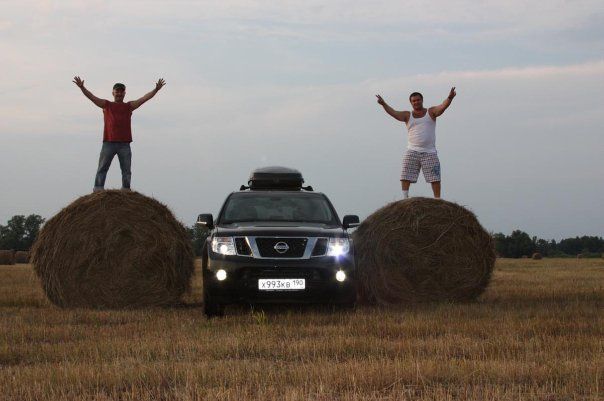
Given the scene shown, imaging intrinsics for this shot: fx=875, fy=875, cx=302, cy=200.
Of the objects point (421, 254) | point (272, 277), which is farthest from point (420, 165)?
point (272, 277)

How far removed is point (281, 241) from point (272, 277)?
47 centimetres

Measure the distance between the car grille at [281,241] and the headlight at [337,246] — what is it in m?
0.33

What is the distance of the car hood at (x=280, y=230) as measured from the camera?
415 inches

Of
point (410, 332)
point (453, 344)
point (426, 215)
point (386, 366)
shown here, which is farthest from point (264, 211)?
point (386, 366)

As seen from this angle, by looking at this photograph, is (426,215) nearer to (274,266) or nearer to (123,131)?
(274,266)

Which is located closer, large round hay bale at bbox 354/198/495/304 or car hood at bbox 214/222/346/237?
car hood at bbox 214/222/346/237

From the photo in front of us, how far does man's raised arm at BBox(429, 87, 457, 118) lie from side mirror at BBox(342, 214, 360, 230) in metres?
3.02

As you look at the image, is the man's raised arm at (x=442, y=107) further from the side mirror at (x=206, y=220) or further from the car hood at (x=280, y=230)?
the side mirror at (x=206, y=220)

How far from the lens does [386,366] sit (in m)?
6.45

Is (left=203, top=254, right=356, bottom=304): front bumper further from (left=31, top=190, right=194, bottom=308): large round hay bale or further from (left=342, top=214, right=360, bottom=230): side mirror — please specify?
(left=31, top=190, right=194, bottom=308): large round hay bale

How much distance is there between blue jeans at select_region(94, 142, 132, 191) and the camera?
13445 mm

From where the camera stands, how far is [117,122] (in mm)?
13422

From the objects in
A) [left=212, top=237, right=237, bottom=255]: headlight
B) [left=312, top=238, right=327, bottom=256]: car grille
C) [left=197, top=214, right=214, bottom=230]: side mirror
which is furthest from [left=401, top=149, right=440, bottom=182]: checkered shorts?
[left=212, top=237, right=237, bottom=255]: headlight

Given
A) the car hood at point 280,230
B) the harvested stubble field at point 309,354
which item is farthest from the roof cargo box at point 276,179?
the car hood at point 280,230
